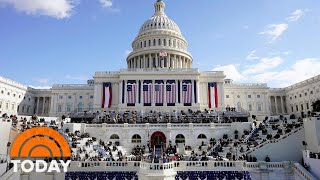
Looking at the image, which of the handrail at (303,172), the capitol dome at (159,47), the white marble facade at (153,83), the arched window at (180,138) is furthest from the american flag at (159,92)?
the handrail at (303,172)

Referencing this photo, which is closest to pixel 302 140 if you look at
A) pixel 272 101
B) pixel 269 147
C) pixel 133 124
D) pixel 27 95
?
pixel 269 147

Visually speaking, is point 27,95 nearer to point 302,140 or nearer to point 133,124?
point 133,124

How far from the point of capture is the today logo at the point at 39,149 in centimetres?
3144

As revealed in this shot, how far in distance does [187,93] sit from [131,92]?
1752 centimetres

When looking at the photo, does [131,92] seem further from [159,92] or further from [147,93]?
[159,92]

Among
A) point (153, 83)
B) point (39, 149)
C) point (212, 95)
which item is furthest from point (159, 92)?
point (39, 149)

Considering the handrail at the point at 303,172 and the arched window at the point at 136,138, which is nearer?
the handrail at the point at 303,172

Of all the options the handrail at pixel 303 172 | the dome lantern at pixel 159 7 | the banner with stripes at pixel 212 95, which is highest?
the dome lantern at pixel 159 7

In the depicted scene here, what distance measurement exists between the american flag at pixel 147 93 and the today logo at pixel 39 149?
135 ft

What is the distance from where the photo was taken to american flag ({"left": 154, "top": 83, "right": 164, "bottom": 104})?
8607 cm

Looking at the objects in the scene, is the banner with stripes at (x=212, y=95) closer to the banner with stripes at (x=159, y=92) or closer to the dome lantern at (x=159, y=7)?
the banner with stripes at (x=159, y=92)

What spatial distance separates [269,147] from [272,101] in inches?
2792

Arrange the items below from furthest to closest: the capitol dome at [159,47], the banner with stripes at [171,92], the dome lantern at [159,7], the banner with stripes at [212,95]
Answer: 1. the dome lantern at [159,7]
2. the capitol dome at [159,47]
3. the banner with stripes at [212,95]
4. the banner with stripes at [171,92]

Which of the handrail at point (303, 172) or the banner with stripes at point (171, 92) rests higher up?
→ the banner with stripes at point (171, 92)
